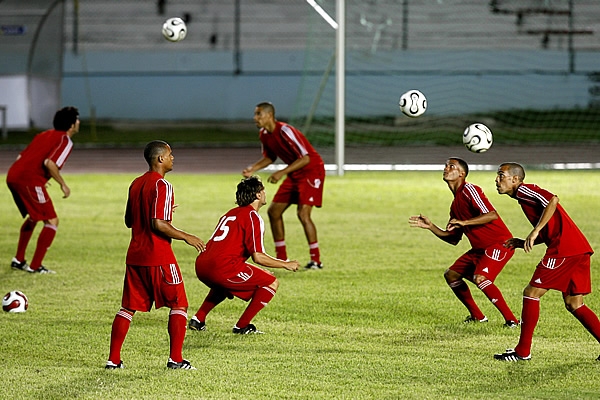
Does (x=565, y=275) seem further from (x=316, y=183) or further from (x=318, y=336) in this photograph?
(x=316, y=183)

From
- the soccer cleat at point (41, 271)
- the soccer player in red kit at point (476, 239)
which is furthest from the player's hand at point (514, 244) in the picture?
the soccer cleat at point (41, 271)

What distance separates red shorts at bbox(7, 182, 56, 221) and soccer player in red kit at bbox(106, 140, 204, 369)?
4.86 m

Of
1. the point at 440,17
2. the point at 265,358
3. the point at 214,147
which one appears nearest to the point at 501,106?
the point at 440,17

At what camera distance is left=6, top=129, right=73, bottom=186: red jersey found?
1132 centimetres

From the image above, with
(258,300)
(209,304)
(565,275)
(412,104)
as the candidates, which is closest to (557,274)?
(565,275)

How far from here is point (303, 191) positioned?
1203 centimetres

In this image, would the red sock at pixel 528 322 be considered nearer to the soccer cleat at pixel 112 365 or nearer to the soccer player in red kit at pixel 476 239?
the soccer player in red kit at pixel 476 239

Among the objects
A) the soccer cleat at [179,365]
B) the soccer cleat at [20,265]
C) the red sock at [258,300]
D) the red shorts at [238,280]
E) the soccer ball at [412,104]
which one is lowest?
the soccer cleat at [20,265]

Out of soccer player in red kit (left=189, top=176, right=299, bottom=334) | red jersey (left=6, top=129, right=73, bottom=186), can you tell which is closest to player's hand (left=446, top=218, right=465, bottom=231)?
soccer player in red kit (left=189, top=176, right=299, bottom=334)

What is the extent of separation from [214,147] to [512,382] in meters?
23.9

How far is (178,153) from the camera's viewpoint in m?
28.2

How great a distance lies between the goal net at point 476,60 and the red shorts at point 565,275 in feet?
83.7

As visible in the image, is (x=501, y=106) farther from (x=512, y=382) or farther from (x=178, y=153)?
(x=512, y=382)

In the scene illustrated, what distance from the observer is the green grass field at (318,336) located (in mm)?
6477
